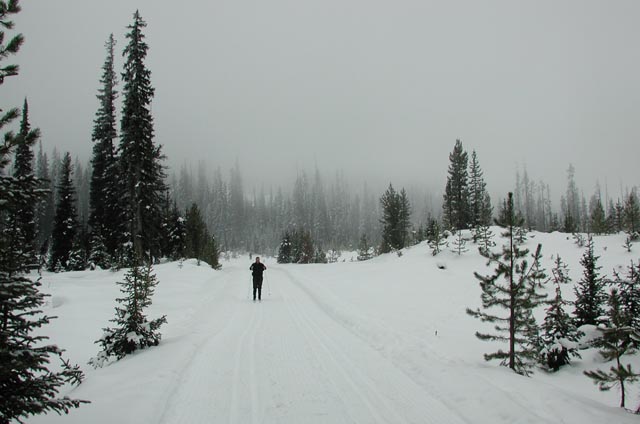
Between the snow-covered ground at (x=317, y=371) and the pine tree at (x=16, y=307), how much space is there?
128cm

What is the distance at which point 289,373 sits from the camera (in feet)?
19.9

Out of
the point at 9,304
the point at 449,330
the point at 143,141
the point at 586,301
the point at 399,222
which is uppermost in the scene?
the point at 143,141

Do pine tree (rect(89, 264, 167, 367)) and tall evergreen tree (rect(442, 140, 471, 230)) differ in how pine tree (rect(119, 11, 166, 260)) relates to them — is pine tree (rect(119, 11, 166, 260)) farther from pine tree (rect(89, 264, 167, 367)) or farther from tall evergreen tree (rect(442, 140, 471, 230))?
tall evergreen tree (rect(442, 140, 471, 230))

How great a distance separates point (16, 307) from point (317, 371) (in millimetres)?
4568

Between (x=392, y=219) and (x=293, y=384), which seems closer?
(x=293, y=384)

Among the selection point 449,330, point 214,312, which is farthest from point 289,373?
point 214,312

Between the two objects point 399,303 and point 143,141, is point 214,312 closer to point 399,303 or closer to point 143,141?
point 399,303

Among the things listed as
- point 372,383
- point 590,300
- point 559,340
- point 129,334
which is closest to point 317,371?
point 372,383

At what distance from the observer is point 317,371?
6199mm

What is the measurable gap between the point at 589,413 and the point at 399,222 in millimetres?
38983

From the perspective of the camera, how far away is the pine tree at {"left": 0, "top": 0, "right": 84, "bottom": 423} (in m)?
3.32

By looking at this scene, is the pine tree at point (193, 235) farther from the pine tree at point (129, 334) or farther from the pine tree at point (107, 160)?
the pine tree at point (129, 334)

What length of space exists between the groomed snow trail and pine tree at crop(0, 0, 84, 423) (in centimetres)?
164

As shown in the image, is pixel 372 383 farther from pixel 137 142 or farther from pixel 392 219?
pixel 392 219
